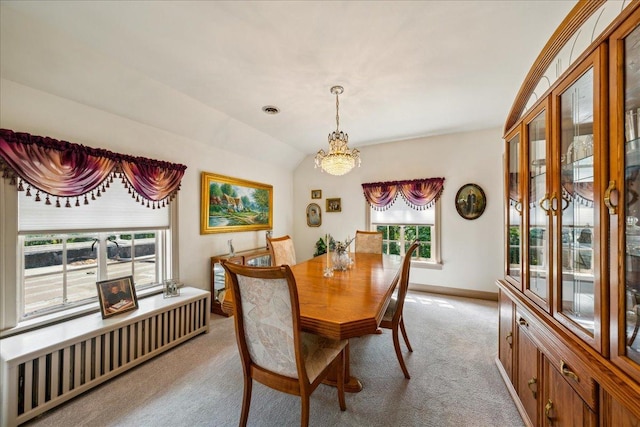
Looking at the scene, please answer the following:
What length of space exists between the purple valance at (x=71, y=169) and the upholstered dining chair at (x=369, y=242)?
270 cm

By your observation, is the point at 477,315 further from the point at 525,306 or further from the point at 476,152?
the point at 476,152

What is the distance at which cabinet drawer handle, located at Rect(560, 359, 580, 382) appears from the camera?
1.02 metres

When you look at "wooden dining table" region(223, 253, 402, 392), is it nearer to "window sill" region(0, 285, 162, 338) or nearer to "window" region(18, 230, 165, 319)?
"window sill" region(0, 285, 162, 338)

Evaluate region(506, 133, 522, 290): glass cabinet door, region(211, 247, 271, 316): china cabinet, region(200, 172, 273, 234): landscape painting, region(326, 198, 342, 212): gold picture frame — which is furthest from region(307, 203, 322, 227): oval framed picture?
region(506, 133, 522, 290): glass cabinet door

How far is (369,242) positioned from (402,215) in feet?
3.91

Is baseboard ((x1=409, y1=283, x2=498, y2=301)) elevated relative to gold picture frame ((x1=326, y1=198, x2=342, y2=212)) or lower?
lower

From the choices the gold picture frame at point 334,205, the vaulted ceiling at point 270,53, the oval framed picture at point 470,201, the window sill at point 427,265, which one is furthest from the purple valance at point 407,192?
the vaulted ceiling at point 270,53

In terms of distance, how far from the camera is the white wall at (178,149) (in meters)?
1.99

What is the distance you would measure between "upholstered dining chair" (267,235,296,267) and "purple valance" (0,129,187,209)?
1.44 meters

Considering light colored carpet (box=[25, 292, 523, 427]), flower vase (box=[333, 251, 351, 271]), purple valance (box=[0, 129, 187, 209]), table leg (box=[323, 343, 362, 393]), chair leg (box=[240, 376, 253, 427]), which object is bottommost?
light colored carpet (box=[25, 292, 523, 427])

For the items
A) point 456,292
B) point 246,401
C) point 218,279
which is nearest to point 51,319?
point 218,279

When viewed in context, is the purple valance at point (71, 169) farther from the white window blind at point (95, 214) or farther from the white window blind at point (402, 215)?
the white window blind at point (402, 215)

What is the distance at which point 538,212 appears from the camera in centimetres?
149

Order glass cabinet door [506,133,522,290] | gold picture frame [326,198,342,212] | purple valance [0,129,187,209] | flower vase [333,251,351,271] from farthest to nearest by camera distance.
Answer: gold picture frame [326,198,342,212] → flower vase [333,251,351,271] → purple valance [0,129,187,209] → glass cabinet door [506,133,522,290]
